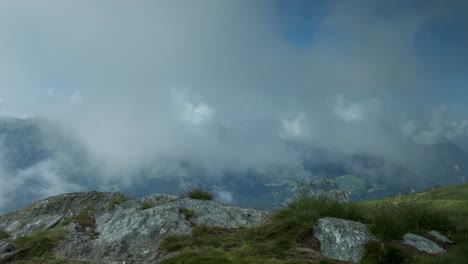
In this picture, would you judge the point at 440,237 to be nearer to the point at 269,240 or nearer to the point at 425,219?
the point at 425,219

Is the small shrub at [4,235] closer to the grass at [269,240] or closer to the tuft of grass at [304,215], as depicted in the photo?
the grass at [269,240]

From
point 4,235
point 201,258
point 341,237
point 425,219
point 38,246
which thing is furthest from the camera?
point 4,235

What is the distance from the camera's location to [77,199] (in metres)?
22.4

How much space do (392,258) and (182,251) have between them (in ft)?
20.7

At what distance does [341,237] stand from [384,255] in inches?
68.6

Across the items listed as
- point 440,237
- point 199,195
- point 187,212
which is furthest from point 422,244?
point 199,195

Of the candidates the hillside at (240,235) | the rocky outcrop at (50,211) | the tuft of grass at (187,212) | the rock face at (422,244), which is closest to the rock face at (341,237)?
Result: the hillside at (240,235)

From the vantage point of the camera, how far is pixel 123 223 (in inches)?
636

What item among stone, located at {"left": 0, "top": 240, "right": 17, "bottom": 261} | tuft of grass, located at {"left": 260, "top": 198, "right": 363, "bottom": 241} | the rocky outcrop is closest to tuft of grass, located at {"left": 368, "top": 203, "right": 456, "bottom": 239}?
tuft of grass, located at {"left": 260, "top": 198, "right": 363, "bottom": 241}

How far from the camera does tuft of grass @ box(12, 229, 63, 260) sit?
46.5 ft

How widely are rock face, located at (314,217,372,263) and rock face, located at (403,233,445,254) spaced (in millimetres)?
1286

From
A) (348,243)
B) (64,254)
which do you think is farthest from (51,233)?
(348,243)

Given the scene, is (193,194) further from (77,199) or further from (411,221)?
(411,221)

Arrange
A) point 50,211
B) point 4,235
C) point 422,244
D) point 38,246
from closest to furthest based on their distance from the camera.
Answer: point 422,244 < point 38,246 < point 4,235 < point 50,211
